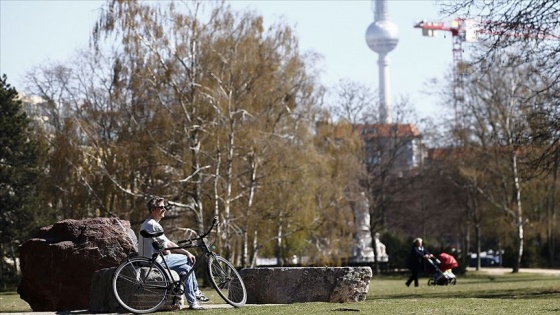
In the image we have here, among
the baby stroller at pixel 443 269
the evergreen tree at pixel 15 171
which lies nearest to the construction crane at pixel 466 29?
the baby stroller at pixel 443 269

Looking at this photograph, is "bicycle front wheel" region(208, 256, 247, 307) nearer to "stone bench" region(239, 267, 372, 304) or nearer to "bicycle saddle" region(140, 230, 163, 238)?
"bicycle saddle" region(140, 230, 163, 238)

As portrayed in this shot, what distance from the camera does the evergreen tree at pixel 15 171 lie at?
5138 cm

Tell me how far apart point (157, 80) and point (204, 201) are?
217 inches

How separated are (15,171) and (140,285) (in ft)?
122

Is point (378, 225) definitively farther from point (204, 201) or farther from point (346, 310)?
point (346, 310)

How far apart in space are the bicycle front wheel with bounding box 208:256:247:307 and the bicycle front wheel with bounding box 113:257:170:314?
78cm

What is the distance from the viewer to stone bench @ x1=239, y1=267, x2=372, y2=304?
18.5m

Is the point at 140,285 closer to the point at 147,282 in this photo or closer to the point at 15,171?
the point at 147,282

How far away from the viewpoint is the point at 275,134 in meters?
49.3

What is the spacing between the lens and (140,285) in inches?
630

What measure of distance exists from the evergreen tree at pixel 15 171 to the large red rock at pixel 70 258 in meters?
30.3

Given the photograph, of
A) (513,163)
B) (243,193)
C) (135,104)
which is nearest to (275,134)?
(243,193)

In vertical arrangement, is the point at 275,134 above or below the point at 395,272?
above

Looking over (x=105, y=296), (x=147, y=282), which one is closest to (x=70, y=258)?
(x=105, y=296)
